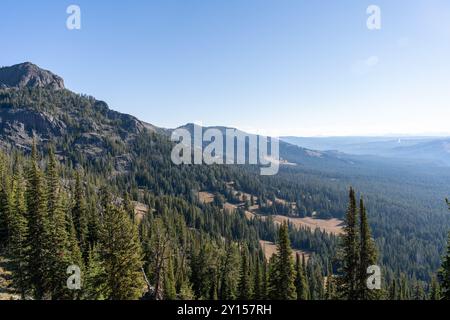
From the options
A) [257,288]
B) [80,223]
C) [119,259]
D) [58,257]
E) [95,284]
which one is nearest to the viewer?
[119,259]

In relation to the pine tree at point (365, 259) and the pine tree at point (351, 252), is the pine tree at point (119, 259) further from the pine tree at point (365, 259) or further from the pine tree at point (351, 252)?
the pine tree at point (365, 259)

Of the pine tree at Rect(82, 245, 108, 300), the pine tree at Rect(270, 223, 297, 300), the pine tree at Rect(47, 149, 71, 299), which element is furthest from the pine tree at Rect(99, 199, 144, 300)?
the pine tree at Rect(270, 223, 297, 300)

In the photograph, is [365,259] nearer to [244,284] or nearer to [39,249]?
[244,284]

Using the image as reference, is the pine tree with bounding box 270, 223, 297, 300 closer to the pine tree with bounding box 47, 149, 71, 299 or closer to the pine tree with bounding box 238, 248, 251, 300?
the pine tree with bounding box 238, 248, 251, 300

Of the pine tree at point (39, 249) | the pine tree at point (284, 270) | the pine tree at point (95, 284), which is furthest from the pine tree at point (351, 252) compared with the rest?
the pine tree at point (39, 249)

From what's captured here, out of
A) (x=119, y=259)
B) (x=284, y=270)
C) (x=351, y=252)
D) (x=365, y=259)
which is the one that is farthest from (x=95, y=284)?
(x=365, y=259)

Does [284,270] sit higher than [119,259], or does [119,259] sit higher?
[119,259]

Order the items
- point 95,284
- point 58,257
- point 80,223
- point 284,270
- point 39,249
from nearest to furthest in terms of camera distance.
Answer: point 95,284 → point 58,257 → point 284,270 → point 39,249 → point 80,223
